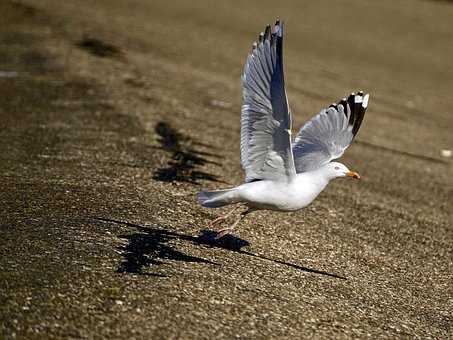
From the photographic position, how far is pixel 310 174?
20.1ft

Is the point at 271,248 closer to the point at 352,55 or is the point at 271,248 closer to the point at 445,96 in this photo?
the point at 445,96

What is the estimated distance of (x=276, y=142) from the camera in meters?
5.67

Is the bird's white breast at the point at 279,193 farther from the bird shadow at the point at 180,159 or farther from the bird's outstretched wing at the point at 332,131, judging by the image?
the bird shadow at the point at 180,159

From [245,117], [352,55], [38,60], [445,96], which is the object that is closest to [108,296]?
[245,117]

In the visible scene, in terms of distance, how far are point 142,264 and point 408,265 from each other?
8.89 ft

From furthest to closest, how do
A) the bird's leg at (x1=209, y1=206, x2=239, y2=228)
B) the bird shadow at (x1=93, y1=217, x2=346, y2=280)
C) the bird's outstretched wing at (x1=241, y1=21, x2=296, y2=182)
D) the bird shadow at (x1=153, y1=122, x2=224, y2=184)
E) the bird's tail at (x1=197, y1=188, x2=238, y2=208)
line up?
1. the bird shadow at (x1=153, y1=122, x2=224, y2=184)
2. the bird's leg at (x1=209, y1=206, x2=239, y2=228)
3. the bird's tail at (x1=197, y1=188, x2=238, y2=208)
4. the bird shadow at (x1=93, y1=217, x2=346, y2=280)
5. the bird's outstretched wing at (x1=241, y1=21, x2=296, y2=182)

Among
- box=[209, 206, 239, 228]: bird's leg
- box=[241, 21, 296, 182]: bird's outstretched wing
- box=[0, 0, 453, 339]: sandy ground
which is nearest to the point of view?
box=[0, 0, 453, 339]: sandy ground

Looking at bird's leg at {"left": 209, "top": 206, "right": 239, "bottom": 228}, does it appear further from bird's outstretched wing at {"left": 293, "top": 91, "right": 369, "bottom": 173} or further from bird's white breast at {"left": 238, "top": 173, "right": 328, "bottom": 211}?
bird's outstretched wing at {"left": 293, "top": 91, "right": 369, "bottom": 173}

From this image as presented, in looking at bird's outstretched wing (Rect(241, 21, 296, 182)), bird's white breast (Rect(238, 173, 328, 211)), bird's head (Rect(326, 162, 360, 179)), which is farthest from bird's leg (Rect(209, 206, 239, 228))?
bird's head (Rect(326, 162, 360, 179))

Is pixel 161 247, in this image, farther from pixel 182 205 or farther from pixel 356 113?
pixel 356 113

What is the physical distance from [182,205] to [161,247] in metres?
1.33

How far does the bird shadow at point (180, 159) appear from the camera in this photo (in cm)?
805

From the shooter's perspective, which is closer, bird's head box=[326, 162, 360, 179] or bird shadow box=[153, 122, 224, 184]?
bird's head box=[326, 162, 360, 179]

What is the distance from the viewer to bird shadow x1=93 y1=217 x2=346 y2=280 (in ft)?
18.1
